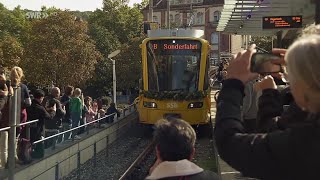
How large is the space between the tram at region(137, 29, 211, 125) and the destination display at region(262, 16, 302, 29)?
2.08 metres

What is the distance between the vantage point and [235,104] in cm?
254

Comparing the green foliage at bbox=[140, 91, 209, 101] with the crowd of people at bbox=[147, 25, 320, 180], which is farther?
the green foliage at bbox=[140, 91, 209, 101]

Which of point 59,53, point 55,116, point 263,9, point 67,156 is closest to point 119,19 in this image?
point 59,53

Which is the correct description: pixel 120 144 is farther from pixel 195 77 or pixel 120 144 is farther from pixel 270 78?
pixel 270 78

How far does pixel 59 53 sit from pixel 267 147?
41188 mm

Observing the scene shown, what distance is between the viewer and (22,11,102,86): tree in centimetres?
4238

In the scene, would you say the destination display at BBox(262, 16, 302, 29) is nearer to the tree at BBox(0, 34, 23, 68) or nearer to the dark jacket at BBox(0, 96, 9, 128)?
the dark jacket at BBox(0, 96, 9, 128)

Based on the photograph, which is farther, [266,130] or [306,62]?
[266,130]

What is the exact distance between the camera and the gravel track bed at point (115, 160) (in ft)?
38.1

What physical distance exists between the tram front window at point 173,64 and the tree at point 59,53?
26304 mm

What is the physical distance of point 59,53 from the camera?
1672 inches

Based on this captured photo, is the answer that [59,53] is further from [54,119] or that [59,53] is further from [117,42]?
[54,119]

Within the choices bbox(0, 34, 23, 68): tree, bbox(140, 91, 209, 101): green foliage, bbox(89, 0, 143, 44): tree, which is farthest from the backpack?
bbox(89, 0, 143, 44): tree

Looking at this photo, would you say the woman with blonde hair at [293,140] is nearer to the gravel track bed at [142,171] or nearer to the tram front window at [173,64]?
→ the gravel track bed at [142,171]
